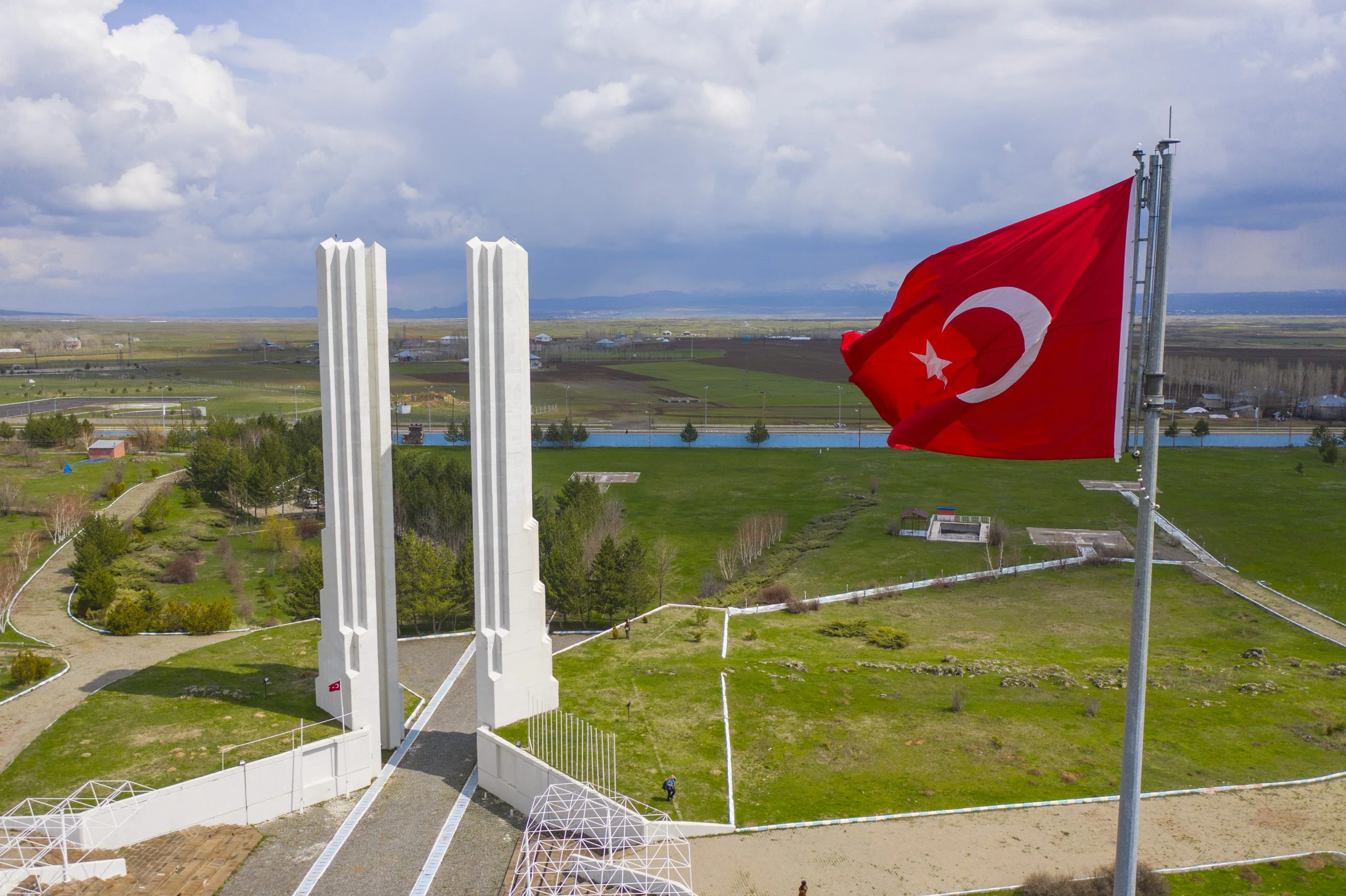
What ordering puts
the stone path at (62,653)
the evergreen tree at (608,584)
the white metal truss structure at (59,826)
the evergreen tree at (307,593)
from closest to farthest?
the white metal truss structure at (59,826)
the stone path at (62,653)
the evergreen tree at (307,593)
the evergreen tree at (608,584)

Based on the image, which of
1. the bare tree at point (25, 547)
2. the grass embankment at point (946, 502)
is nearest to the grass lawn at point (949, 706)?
the grass embankment at point (946, 502)

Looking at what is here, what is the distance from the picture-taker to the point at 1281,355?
175500 millimetres

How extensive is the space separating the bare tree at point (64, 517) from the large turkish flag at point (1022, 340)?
5395 centimetres

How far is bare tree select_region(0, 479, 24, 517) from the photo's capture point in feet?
195

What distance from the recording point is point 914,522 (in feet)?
192

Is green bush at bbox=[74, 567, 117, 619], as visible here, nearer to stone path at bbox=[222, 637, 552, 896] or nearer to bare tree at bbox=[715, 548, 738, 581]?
stone path at bbox=[222, 637, 552, 896]

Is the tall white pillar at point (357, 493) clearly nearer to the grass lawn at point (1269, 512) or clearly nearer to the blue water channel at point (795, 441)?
the grass lawn at point (1269, 512)

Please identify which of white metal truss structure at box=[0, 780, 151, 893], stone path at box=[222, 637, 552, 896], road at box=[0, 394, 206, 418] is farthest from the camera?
road at box=[0, 394, 206, 418]

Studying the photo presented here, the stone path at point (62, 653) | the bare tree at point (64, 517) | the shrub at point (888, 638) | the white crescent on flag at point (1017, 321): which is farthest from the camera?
the bare tree at point (64, 517)

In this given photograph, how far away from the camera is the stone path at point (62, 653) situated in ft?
90.8

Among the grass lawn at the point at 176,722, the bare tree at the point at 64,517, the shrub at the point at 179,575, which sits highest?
the bare tree at the point at 64,517

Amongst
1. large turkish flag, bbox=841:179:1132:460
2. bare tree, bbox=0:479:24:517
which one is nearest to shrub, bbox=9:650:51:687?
large turkish flag, bbox=841:179:1132:460

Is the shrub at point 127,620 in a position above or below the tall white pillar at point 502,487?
below

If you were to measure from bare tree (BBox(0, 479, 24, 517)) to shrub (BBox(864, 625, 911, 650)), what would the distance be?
5349 centimetres
